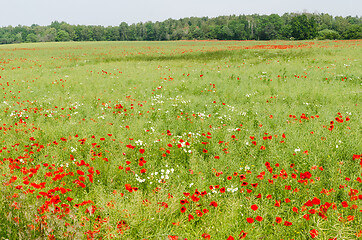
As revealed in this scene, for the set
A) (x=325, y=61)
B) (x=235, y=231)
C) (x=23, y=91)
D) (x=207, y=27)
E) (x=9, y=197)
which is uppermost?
(x=207, y=27)

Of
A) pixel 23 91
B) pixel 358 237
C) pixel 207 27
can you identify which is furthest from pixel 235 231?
pixel 207 27

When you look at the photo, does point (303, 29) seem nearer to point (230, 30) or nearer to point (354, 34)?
point (354, 34)

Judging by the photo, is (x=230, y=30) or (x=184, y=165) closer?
(x=184, y=165)

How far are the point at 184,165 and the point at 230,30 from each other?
10926cm

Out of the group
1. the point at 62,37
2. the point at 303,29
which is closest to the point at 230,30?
the point at 303,29

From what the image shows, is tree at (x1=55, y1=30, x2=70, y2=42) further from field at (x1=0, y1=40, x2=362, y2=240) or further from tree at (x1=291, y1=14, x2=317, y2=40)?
field at (x1=0, y1=40, x2=362, y2=240)

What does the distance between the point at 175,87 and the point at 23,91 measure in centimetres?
680

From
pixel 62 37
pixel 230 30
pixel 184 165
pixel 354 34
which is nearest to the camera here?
pixel 184 165

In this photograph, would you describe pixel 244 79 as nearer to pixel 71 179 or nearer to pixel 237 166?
pixel 237 166

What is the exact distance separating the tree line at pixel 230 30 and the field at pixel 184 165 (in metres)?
73.7

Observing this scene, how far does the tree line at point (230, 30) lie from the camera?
78312 mm

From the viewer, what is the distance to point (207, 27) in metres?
114

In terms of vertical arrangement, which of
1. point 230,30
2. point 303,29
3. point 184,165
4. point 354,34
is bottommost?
point 184,165

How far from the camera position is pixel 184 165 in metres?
4.29
